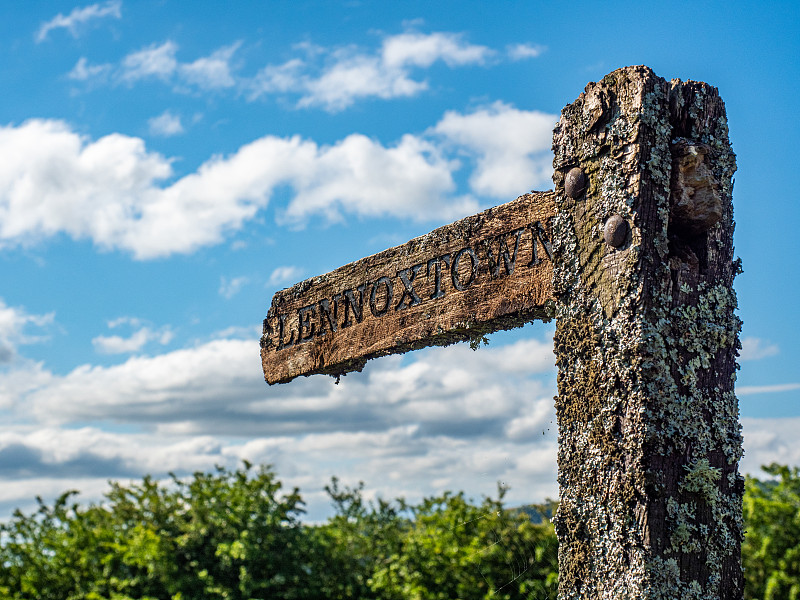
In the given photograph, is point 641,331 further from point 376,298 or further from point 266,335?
point 266,335

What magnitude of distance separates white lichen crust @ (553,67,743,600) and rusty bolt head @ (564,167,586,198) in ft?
0.05

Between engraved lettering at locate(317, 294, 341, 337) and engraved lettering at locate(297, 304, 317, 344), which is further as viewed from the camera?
engraved lettering at locate(297, 304, 317, 344)

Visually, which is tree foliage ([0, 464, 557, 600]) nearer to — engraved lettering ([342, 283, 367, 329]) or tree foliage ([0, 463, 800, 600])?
tree foliage ([0, 463, 800, 600])

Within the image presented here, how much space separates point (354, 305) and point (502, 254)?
1.97 ft

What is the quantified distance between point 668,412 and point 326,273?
4.19 ft

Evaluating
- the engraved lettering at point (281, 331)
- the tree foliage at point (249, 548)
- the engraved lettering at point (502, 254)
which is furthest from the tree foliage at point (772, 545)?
the engraved lettering at point (502, 254)

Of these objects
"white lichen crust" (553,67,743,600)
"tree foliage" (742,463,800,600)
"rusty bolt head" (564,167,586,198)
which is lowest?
"tree foliage" (742,463,800,600)

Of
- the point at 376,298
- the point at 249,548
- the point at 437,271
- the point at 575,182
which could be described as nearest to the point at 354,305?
the point at 376,298

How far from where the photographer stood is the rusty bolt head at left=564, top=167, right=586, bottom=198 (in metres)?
1.67

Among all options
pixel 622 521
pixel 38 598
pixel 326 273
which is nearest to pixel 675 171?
pixel 622 521

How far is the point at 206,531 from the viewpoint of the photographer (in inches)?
250

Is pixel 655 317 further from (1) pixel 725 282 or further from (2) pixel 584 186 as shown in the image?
(2) pixel 584 186

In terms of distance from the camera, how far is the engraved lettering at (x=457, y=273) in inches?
76.2

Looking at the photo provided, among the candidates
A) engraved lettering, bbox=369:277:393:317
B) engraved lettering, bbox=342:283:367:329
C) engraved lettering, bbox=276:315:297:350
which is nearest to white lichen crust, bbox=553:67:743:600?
engraved lettering, bbox=369:277:393:317
